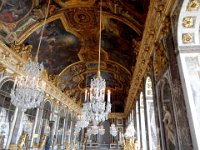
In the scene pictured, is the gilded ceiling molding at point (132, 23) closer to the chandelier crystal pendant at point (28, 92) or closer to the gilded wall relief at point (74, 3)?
the gilded wall relief at point (74, 3)

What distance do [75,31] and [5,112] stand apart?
6.50 metres

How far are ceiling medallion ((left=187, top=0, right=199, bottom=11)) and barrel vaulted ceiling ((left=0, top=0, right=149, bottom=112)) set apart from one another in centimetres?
335

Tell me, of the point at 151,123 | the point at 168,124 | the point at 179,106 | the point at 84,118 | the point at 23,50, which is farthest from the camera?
the point at 84,118

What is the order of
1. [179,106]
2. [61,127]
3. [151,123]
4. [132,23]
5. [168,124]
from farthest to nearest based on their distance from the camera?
[61,127] < [132,23] < [151,123] < [168,124] < [179,106]

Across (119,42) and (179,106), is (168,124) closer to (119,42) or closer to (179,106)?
(179,106)

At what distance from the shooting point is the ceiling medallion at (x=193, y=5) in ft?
13.1

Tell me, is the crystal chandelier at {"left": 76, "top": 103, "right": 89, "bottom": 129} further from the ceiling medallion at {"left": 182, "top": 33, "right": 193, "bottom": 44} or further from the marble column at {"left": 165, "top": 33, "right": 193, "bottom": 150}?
the ceiling medallion at {"left": 182, "top": 33, "right": 193, "bottom": 44}

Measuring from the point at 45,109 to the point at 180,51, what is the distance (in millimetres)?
11628

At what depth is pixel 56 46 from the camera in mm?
12227

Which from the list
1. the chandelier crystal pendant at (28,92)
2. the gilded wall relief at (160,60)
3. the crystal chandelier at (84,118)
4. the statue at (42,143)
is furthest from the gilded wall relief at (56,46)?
the gilded wall relief at (160,60)

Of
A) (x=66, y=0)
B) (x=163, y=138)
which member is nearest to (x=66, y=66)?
(x=66, y=0)

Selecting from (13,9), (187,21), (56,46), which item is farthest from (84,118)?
(187,21)

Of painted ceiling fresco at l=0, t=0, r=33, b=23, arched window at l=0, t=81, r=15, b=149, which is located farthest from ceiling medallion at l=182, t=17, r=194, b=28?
arched window at l=0, t=81, r=15, b=149

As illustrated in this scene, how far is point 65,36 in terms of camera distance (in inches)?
456
